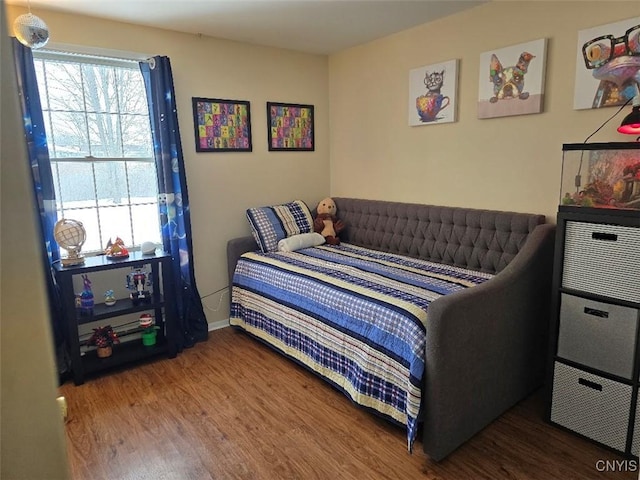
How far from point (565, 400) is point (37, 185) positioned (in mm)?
3207

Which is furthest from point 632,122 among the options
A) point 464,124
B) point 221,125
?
point 221,125

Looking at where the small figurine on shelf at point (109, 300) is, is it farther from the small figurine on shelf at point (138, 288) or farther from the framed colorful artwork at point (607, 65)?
the framed colorful artwork at point (607, 65)

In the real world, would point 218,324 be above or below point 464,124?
below

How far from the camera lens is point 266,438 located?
2.12 meters

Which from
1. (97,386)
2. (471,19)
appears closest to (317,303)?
(97,386)

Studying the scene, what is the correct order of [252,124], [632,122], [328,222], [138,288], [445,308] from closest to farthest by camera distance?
[445,308], [632,122], [138,288], [252,124], [328,222]

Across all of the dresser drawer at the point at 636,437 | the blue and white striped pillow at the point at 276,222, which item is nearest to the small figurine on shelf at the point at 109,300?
the blue and white striped pillow at the point at 276,222

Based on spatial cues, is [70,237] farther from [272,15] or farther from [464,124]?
[464,124]

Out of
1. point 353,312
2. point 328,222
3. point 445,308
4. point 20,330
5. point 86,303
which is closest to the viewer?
point 20,330

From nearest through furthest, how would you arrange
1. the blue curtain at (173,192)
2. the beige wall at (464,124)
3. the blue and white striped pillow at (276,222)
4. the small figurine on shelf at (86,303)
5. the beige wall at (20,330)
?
the beige wall at (20,330)
the beige wall at (464,124)
the small figurine on shelf at (86,303)
the blue curtain at (173,192)
the blue and white striped pillow at (276,222)

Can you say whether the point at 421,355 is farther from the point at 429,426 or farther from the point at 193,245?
the point at 193,245

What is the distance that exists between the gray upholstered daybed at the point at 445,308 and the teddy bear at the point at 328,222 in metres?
0.19

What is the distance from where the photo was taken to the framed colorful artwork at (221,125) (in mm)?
3312

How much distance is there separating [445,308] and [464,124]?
164 centimetres
